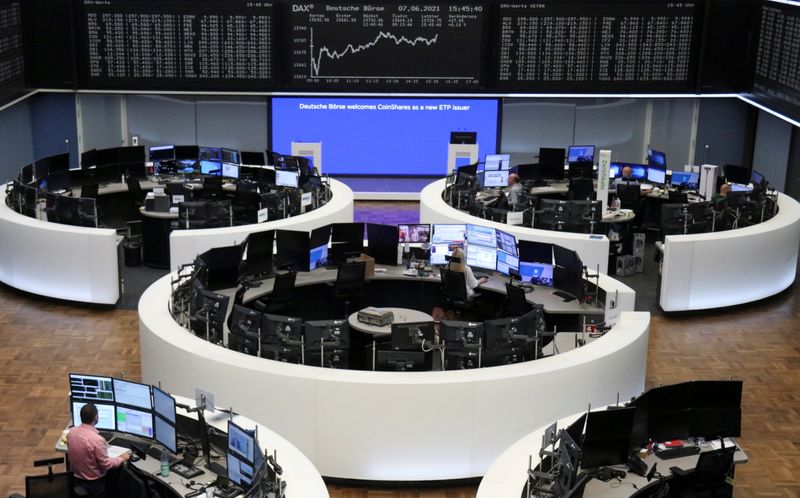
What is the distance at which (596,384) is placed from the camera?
8.91m

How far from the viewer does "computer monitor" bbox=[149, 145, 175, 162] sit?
644 inches

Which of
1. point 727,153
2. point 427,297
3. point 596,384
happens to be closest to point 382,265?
point 427,297

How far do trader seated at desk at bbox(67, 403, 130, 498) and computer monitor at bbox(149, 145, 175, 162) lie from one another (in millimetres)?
9553

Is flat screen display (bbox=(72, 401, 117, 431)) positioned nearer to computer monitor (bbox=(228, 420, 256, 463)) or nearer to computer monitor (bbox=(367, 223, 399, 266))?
computer monitor (bbox=(228, 420, 256, 463))

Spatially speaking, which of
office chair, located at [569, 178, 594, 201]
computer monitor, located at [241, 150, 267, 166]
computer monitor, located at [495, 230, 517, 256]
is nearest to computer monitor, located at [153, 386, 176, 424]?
computer monitor, located at [495, 230, 517, 256]

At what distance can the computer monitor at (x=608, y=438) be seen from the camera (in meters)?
7.35

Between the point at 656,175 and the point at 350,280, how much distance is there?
6.95 m

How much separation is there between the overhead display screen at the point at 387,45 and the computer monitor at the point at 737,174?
4125mm

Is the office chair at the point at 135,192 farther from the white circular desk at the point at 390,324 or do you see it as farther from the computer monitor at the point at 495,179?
the white circular desk at the point at 390,324

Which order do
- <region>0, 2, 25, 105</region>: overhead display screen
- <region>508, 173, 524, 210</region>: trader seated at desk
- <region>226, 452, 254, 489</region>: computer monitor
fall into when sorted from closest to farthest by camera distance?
<region>226, 452, 254, 489</region>: computer monitor → <region>508, 173, 524, 210</region>: trader seated at desk → <region>0, 2, 25, 105</region>: overhead display screen

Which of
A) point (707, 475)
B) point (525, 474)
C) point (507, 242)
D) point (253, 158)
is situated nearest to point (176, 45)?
point (253, 158)

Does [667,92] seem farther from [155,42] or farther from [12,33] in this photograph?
[12,33]

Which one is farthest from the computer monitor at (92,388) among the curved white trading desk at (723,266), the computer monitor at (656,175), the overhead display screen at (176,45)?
the computer monitor at (656,175)

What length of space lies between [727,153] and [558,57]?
12.5 feet
